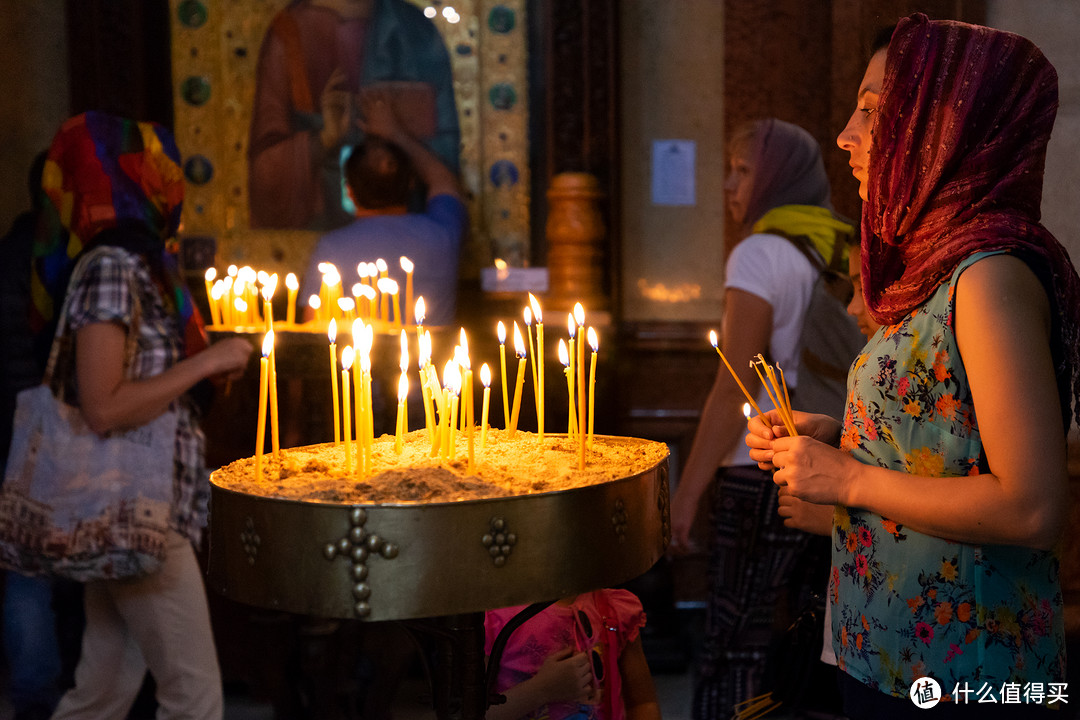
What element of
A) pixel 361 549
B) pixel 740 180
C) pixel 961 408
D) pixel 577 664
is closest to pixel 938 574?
pixel 961 408

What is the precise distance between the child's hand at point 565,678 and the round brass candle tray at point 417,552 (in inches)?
28.9

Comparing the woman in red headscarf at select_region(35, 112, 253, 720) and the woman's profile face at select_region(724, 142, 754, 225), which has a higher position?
the woman's profile face at select_region(724, 142, 754, 225)

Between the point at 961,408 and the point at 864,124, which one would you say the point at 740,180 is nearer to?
the point at 864,124

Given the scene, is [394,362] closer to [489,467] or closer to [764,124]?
[489,467]

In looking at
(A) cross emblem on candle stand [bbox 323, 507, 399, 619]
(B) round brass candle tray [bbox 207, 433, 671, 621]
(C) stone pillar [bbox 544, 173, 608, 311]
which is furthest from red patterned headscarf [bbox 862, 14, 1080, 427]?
(C) stone pillar [bbox 544, 173, 608, 311]

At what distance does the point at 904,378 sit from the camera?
55.4 inches

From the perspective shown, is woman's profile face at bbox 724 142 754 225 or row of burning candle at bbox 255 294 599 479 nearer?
row of burning candle at bbox 255 294 599 479

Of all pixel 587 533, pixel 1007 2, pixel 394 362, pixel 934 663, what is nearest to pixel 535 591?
pixel 587 533

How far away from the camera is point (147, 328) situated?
2359mm

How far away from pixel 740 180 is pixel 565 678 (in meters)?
1.64

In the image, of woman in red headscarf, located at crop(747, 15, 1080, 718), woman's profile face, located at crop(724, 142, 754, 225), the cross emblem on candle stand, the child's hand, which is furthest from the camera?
woman's profile face, located at crop(724, 142, 754, 225)

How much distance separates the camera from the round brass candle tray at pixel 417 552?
1059 millimetres

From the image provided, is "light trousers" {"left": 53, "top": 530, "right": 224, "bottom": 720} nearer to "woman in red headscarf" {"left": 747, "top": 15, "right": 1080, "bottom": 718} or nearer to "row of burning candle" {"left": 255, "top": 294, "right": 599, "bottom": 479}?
"row of burning candle" {"left": 255, "top": 294, "right": 599, "bottom": 479}

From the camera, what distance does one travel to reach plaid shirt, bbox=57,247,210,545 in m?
2.24
